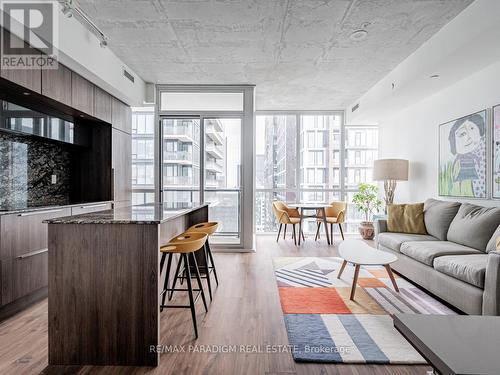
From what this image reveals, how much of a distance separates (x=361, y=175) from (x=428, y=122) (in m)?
2.23

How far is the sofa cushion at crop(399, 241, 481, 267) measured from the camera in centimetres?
300

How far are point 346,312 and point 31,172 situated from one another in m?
3.70

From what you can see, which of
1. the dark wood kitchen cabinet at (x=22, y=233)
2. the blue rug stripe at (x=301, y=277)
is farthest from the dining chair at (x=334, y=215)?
the dark wood kitchen cabinet at (x=22, y=233)

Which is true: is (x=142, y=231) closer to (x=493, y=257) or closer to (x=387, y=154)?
(x=493, y=257)

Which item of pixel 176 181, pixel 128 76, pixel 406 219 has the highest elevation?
pixel 128 76

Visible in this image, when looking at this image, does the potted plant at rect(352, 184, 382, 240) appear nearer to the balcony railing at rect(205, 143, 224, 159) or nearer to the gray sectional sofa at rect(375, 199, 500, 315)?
the gray sectional sofa at rect(375, 199, 500, 315)

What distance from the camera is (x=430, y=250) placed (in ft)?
10.2

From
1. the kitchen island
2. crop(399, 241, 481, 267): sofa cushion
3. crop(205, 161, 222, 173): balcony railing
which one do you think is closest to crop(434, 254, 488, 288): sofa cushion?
crop(399, 241, 481, 267): sofa cushion

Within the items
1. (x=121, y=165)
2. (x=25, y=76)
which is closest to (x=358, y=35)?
(x=25, y=76)

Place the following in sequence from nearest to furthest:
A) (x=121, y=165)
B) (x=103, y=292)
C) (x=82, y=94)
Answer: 1. (x=103, y=292)
2. (x=82, y=94)
3. (x=121, y=165)

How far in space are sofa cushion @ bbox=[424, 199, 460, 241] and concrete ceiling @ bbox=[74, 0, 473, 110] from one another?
2.00 metres

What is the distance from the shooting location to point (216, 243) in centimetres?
520

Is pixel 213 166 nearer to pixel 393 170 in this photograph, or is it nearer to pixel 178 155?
pixel 178 155

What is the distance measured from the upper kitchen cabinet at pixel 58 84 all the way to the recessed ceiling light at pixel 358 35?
3175 mm
